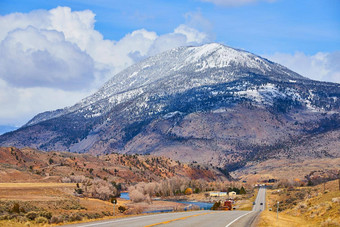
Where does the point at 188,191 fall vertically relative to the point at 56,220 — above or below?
below

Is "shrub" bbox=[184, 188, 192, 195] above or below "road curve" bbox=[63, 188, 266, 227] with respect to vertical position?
below

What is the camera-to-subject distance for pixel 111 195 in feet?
398

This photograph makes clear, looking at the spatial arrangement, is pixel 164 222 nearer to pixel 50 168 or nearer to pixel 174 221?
pixel 174 221

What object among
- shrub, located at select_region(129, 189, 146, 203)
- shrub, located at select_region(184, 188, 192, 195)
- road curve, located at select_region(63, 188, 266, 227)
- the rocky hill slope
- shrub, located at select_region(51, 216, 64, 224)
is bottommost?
shrub, located at select_region(184, 188, 192, 195)

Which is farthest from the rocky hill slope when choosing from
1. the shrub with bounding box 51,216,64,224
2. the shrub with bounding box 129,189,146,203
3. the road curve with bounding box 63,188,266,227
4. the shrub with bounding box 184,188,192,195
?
the road curve with bounding box 63,188,266,227

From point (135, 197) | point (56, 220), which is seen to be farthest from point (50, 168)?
point (56, 220)

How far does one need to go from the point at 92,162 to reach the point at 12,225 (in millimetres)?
166271

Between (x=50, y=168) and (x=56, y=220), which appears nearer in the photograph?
(x=56, y=220)

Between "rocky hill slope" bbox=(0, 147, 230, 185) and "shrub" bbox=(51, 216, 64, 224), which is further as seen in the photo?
"rocky hill slope" bbox=(0, 147, 230, 185)

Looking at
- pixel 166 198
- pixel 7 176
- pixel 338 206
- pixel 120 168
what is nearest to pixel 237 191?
pixel 166 198

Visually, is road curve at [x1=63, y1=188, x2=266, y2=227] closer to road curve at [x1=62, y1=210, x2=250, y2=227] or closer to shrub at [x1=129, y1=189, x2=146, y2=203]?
road curve at [x1=62, y1=210, x2=250, y2=227]

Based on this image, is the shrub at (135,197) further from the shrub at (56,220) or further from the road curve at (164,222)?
the road curve at (164,222)

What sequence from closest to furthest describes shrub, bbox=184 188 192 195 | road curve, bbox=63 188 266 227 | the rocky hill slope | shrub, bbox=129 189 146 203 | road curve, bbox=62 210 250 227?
1. road curve, bbox=62 210 250 227
2. road curve, bbox=63 188 266 227
3. the rocky hill slope
4. shrub, bbox=129 189 146 203
5. shrub, bbox=184 188 192 195

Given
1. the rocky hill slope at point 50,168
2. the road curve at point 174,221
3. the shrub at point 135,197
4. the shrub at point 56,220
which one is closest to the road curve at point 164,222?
the road curve at point 174,221
